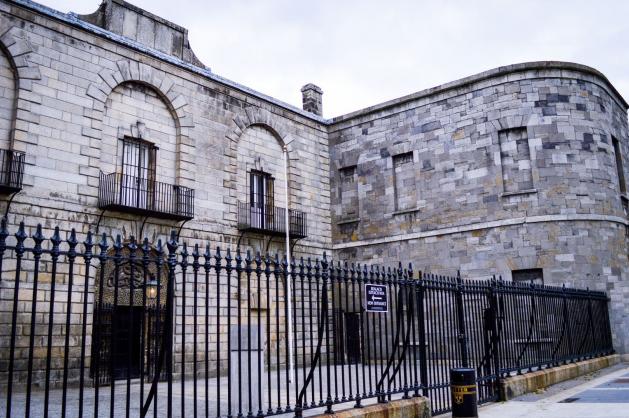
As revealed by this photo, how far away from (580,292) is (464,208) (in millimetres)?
5290

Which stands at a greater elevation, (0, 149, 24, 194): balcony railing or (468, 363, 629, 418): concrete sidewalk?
(0, 149, 24, 194): balcony railing

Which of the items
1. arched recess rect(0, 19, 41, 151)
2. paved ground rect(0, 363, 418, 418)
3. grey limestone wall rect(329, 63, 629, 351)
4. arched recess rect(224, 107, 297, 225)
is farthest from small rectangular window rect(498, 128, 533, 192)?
arched recess rect(0, 19, 41, 151)

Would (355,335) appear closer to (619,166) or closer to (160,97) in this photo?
(160,97)

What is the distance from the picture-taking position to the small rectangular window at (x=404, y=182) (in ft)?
70.2

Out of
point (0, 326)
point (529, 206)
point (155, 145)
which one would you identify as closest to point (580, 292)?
point (529, 206)

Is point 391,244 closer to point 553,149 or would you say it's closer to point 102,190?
point 553,149

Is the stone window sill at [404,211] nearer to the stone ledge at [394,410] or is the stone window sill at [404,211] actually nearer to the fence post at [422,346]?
the fence post at [422,346]

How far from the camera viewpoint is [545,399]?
34.7 ft

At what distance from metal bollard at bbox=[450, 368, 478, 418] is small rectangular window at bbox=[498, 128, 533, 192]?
12.0m

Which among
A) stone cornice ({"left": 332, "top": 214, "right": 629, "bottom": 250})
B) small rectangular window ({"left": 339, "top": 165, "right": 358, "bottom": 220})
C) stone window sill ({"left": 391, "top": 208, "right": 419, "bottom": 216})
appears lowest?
stone cornice ({"left": 332, "top": 214, "right": 629, "bottom": 250})

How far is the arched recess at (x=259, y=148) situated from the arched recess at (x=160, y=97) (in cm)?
177

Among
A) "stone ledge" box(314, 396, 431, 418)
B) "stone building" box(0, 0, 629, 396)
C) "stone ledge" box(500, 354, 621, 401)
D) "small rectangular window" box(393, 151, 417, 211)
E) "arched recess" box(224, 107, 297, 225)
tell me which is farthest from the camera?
"small rectangular window" box(393, 151, 417, 211)

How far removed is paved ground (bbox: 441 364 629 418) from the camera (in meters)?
8.81

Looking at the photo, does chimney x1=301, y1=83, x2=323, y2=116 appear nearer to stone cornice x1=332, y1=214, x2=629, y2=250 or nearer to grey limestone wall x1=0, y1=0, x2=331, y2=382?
grey limestone wall x1=0, y1=0, x2=331, y2=382
